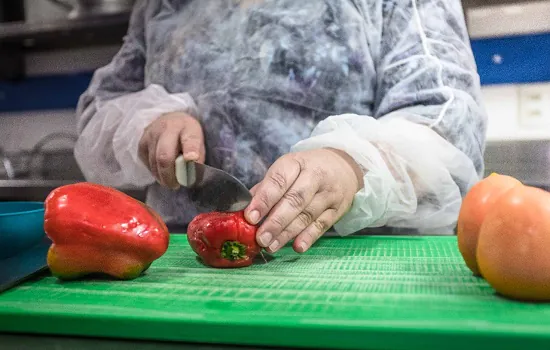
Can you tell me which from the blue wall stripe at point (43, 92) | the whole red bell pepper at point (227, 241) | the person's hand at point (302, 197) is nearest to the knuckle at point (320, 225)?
the person's hand at point (302, 197)

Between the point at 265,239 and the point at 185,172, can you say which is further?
the point at 185,172

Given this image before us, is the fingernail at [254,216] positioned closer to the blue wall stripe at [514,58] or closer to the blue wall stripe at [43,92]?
the blue wall stripe at [514,58]

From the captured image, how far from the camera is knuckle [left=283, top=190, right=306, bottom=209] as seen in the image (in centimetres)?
79

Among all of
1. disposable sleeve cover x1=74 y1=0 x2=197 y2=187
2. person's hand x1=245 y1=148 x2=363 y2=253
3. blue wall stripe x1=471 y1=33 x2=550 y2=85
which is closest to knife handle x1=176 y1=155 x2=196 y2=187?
person's hand x1=245 y1=148 x2=363 y2=253

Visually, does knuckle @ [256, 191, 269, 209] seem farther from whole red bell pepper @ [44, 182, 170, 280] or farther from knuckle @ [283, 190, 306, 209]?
A: whole red bell pepper @ [44, 182, 170, 280]

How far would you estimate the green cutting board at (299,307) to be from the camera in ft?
1.61

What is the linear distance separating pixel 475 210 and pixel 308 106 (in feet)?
2.06

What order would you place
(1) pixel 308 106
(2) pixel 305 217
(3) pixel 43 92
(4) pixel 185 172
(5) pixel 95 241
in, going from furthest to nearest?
(3) pixel 43 92 < (1) pixel 308 106 < (4) pixel 185 172 < (2) pixel 305 217 < (5) pixel 95 241

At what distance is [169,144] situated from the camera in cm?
103

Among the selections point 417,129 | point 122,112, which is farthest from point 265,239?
point 122,112

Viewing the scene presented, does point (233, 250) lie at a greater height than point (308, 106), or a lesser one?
lesser

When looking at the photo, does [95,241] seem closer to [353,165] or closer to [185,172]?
[185,172]

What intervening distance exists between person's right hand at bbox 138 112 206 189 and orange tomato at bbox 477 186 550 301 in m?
Answer: 0.53

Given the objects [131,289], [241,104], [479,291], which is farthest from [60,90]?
[479,291]
